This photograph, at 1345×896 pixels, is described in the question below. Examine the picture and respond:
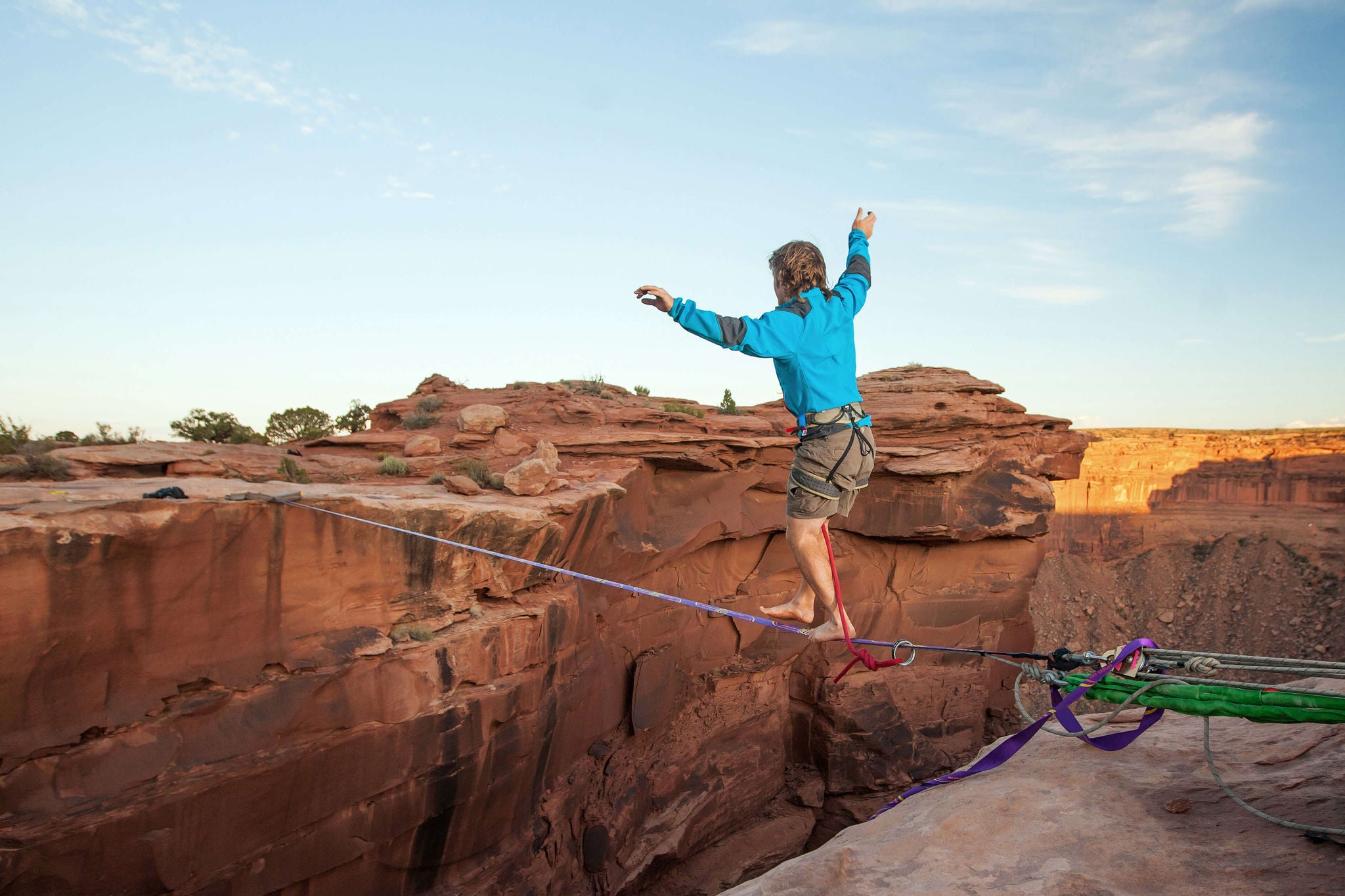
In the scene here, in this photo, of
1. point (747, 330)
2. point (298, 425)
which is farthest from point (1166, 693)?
point (298, 425)

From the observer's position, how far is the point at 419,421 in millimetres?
11969

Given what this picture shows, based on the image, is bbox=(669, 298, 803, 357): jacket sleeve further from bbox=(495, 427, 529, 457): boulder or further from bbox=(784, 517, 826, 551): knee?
bbox=(495, 427, 529, 457): boulder

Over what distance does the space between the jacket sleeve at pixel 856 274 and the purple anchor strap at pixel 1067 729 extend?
8.71ft

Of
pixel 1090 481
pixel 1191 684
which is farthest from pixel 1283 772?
pixel 1090 481

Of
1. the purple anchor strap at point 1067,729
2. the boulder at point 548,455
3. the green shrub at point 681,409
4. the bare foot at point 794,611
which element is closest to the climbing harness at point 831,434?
the bare foot at point 794,611

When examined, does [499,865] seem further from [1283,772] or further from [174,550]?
[1283,772]

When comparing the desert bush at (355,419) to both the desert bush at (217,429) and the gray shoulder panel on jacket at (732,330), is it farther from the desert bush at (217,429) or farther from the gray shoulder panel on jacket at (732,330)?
the gray shoulder panel on jacket at (732,330)

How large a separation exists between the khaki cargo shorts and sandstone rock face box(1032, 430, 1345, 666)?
29853 millimetres

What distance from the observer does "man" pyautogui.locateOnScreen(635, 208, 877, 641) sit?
16.0 ft

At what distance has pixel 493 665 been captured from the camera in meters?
8.55

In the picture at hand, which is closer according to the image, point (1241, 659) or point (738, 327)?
point (1241, 659)

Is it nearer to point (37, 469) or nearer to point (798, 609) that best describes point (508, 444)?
point (37, 469)

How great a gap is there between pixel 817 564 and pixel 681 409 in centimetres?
970

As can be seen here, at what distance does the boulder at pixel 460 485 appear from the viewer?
8820 mm
